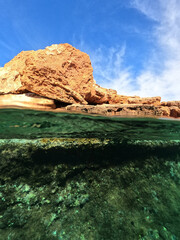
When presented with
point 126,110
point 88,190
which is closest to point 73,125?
point 126,110

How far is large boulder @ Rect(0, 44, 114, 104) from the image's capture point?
5484 millimetres

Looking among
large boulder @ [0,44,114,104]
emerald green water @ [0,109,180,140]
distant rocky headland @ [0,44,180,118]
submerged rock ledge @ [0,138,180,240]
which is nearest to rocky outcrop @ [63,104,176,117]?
distant rocky headland @ [0,44,180,118]

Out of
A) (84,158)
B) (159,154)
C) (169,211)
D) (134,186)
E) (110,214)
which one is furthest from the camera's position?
(159,154)

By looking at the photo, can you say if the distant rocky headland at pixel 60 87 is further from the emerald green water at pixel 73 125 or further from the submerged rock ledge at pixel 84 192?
the submerged rock ledge at pixel 84 192

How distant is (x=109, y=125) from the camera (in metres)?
6.01

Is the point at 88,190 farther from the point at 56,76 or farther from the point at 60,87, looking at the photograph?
the point at 56,76

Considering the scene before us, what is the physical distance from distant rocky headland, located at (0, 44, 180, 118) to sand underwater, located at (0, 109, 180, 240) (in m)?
2.83

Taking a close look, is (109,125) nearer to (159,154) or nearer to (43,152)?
(159,154)

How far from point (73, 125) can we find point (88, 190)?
371 centimetres

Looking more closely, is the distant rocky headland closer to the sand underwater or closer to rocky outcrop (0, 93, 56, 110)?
rocky outcrop (0, 93, 56, 110)

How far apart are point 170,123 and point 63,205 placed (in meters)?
5.95

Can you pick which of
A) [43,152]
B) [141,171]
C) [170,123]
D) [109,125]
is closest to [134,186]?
[141,171]

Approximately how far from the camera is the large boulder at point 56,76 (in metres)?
5.48

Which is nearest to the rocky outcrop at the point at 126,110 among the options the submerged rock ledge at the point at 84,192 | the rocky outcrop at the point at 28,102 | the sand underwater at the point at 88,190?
the rocky outcrop at the point at 28,102
